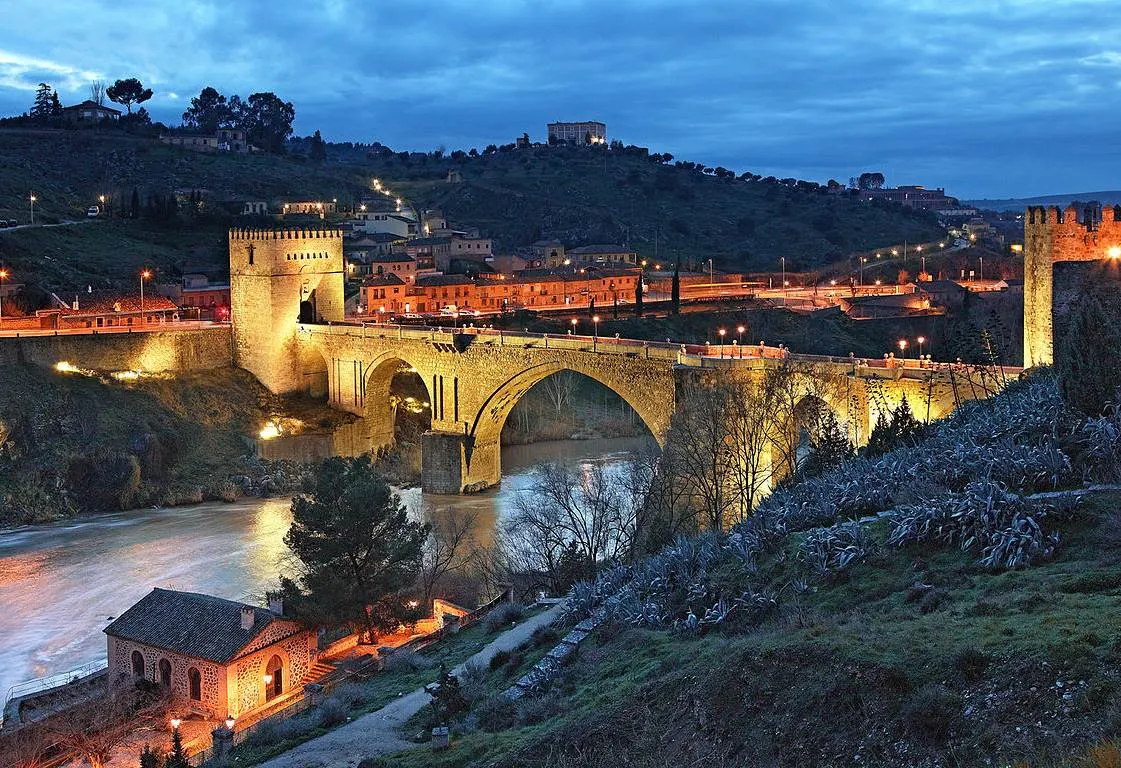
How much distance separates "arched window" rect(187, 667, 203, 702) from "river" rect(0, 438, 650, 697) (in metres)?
3.86

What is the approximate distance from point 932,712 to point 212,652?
46.2ft

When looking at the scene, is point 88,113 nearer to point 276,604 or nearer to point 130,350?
point 130,350

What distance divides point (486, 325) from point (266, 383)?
1205 cm

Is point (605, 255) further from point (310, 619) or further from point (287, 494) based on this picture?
point (310, 619)

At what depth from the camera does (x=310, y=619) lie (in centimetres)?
2027

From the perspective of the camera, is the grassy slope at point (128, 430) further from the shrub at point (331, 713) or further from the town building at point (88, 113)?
the town building at point (88, 113)

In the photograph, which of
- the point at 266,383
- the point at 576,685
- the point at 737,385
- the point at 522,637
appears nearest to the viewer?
the point at 576,685

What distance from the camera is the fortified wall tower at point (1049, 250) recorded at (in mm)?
20516

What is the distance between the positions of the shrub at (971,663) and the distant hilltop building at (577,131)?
15001 centimetres

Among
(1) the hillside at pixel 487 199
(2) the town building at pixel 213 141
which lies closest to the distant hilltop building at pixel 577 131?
(1) the hillside at pixel 487 199

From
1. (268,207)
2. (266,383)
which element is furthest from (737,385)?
(268,207)

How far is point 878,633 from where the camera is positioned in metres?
9.57

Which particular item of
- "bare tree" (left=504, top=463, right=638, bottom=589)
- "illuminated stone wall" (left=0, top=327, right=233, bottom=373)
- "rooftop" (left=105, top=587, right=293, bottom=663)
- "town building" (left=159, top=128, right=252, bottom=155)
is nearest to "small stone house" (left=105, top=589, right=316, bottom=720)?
"rooftop" (left=105, top=587, right=293, bottom=663)

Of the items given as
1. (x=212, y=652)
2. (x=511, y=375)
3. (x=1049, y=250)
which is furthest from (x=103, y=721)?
(x=511, y=375)
